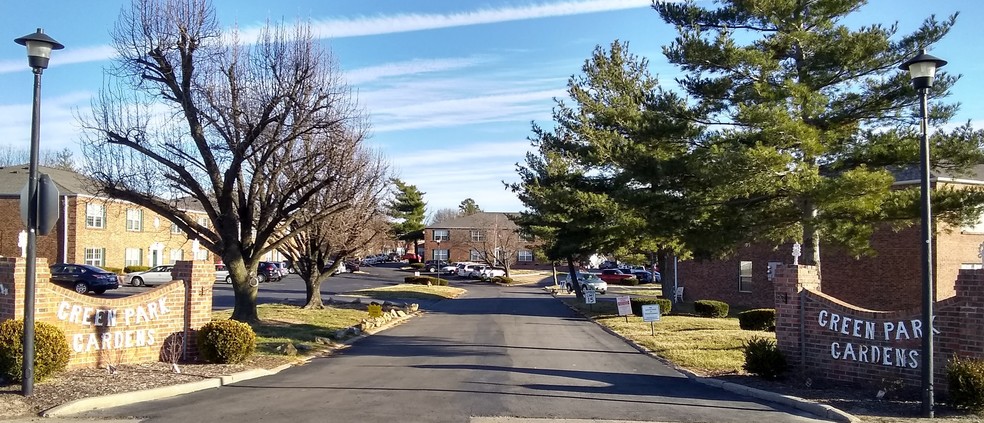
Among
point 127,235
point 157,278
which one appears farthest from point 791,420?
point 127,235

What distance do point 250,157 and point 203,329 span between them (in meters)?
5.93

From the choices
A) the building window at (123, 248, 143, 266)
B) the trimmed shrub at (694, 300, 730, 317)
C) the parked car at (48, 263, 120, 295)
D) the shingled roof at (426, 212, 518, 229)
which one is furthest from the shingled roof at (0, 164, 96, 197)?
the shingled roof at (426, 212, 518, 229)

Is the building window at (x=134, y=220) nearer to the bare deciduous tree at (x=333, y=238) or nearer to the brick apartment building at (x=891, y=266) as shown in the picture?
the bare deciduous tree at (x=333, y=238)

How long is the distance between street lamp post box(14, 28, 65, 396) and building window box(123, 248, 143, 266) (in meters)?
44.7

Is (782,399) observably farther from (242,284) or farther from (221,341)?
(242,284)

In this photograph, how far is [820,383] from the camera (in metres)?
12.5

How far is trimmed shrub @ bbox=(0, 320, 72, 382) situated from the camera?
1048cm

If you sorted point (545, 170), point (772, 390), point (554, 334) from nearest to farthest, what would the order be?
point (772, 390) → point (554, 334) → point (545, 170)

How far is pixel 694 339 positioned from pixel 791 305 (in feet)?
25.0

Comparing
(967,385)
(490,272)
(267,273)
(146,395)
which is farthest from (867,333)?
(490,272)

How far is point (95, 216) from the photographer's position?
156 feet

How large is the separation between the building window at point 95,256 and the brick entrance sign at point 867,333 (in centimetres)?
4526

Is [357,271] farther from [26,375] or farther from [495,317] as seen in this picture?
[26,375]

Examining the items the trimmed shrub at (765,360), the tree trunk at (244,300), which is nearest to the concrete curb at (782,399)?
the trimmed shrub at (765,360)
